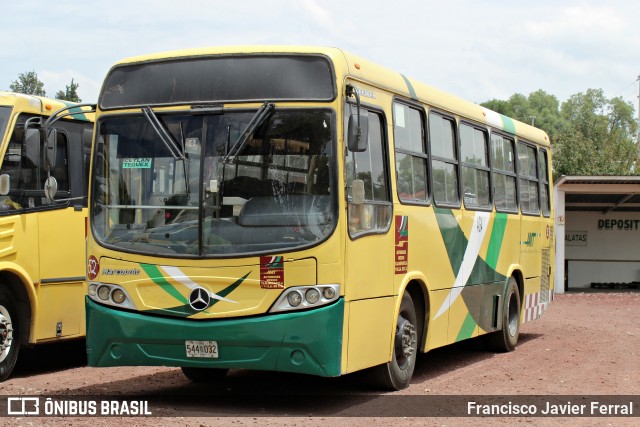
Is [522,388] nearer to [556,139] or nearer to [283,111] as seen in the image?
[283,111]

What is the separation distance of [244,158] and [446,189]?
12.6 feet

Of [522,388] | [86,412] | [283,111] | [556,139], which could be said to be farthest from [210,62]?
[556,139]

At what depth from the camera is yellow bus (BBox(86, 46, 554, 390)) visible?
8.91 meters

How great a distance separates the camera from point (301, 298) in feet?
29.2

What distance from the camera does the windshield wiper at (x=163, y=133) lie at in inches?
366

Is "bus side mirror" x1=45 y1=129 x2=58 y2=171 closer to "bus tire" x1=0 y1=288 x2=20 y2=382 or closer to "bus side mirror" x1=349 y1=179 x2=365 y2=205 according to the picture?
"bus tire" x1=0 y1=288 x2=20 y2=382

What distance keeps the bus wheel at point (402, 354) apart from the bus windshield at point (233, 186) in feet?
6.76

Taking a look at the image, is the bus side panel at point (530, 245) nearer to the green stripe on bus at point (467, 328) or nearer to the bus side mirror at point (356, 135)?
the green stripe on bus at point (467, 328)

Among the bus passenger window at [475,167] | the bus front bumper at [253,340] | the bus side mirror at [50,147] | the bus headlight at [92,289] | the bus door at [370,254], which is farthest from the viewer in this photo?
the bus passenger window at [475,167]

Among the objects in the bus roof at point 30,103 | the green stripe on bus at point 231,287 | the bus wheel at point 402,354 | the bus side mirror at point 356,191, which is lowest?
the bus wheel at point 402,354

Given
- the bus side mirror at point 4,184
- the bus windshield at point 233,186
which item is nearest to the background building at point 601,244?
the bus side mirror at point 4,184

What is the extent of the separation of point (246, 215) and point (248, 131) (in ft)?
2.34

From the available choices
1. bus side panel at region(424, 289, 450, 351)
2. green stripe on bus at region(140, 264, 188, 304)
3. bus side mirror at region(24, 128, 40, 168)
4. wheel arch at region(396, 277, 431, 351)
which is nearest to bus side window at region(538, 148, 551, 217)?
bus side panel at region(424, 289, 450, 351)

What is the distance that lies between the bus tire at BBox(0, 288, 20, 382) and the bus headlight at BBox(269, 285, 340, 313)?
390 cm
